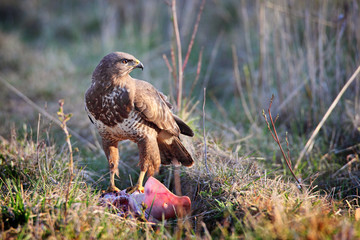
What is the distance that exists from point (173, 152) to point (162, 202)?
82 centimetres

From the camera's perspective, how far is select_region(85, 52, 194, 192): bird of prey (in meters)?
2.85

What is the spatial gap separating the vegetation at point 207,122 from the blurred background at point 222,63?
0.08ft

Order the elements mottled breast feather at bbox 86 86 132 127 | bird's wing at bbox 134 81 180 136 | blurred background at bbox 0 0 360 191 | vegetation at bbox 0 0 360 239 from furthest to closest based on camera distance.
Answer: blurred background at bbox 0 0 360 191 → bird's wing at bbox 134 81 180 136 → mottled breast feather at bbox 86 86 132 127 → vegetation at bbox 0 0 360 239

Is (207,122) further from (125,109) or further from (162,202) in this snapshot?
(162,202)

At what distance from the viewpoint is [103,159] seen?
3891 mm

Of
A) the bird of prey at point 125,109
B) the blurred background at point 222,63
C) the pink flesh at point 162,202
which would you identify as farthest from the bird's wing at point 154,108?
the blurred background at point 222,63

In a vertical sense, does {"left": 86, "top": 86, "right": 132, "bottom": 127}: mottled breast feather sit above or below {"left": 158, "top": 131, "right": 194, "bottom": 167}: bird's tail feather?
above

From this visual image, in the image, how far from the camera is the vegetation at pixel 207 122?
7.72ft

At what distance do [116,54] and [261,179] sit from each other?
1.61 m

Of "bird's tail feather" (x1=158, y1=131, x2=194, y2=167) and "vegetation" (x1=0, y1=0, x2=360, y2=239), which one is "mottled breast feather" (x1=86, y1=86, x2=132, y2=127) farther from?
"bird's tail feather" (x1=158, y1=131, x2=194, y2=167)

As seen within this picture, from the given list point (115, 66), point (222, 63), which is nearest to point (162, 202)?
point (115, 66)

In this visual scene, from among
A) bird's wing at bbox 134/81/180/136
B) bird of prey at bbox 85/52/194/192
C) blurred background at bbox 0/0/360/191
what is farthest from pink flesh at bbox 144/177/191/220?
blurred background at bbox 0/0/360/191

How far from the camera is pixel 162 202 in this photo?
2.67 metres

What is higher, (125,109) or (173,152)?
(125,109)
